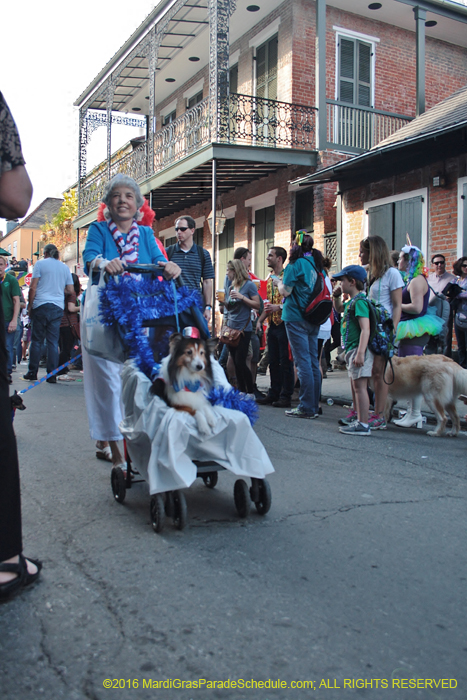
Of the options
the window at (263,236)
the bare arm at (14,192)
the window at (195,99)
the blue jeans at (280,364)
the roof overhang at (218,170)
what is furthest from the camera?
the window at (195,99)

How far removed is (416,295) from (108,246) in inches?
157

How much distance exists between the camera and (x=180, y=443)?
3.27 m

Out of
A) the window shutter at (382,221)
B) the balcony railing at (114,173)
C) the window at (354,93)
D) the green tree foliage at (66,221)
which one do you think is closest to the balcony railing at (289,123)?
the window at (354,93)

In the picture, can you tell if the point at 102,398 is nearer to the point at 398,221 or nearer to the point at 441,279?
the point at 441,279

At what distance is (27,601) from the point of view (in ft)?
8.16

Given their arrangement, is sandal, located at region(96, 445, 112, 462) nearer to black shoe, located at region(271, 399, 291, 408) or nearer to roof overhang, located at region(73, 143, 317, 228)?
black shoe, located at region(271, 399, 291, 408)

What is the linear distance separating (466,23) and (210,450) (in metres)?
17.8

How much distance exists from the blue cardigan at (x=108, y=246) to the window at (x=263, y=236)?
13.0 m

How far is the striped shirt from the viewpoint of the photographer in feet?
24.0

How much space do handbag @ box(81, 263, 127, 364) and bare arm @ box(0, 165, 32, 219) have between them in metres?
1.40

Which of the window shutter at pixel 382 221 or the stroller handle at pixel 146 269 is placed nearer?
the stroller handle at pixel 146 269

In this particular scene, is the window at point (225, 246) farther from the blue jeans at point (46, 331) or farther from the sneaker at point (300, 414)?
the sneaker at point (300, 414)

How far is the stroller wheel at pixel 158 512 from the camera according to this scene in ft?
10.6

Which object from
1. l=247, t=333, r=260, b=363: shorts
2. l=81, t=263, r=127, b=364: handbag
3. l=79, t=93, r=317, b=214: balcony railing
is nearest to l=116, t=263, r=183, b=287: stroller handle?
l=81, t=263, r=127, b=364: handbag
